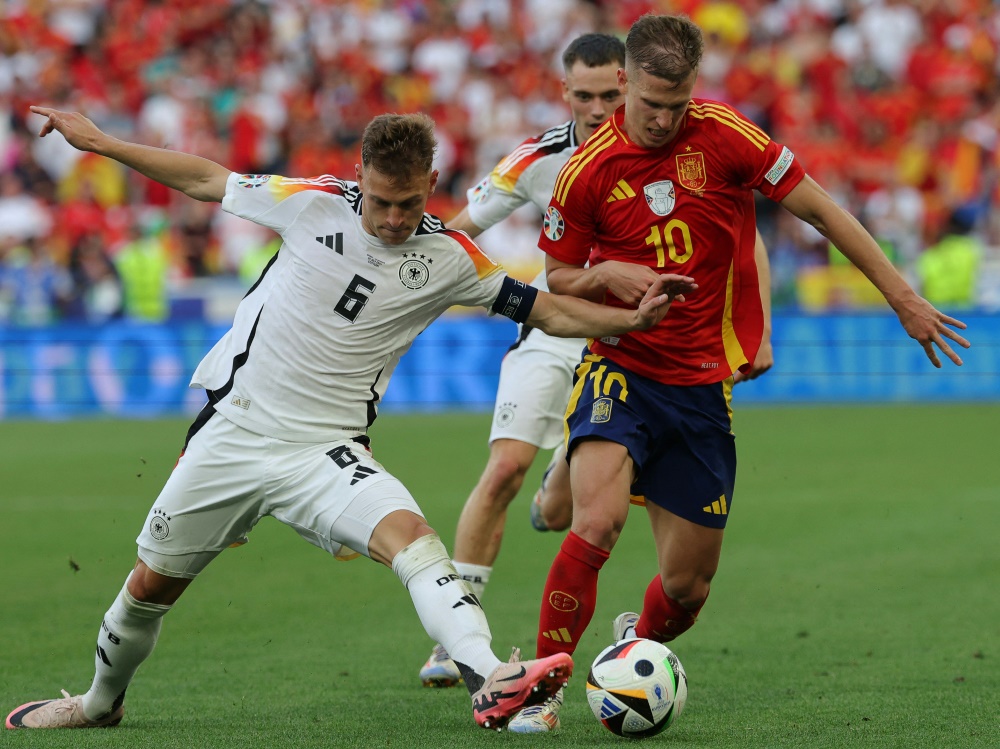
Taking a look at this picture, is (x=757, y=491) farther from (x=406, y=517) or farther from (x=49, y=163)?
(x=49, y=163)

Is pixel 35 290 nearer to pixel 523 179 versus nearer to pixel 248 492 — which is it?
pixel 523 179

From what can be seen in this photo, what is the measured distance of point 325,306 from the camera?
510 cm

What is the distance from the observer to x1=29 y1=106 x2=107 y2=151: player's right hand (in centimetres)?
525

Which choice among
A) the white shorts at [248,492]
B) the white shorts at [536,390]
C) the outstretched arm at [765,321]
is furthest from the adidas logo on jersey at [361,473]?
the white shorts at [536,390]

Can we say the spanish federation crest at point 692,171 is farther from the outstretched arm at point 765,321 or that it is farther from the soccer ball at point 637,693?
the soccer ball at point 637,693

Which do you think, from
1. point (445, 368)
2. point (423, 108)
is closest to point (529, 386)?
point (445, 368)

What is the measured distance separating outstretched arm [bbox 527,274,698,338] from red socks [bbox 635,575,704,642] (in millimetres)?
1112

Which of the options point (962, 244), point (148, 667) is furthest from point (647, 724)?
point (962, 244)

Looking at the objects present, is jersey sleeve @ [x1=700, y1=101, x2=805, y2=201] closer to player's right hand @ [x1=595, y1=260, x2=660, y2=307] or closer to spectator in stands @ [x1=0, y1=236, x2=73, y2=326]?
player's right hand @ [x1=595, y1=260, x2=660, y2=307]

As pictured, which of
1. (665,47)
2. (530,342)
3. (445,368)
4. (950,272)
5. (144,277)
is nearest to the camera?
(665,47)

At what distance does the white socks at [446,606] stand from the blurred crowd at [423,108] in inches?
535

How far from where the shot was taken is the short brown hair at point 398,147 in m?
4.82

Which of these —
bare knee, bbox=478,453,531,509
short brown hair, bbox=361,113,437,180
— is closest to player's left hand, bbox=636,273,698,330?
short brown hair, bbox=361,113,437,180

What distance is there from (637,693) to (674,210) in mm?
1796
